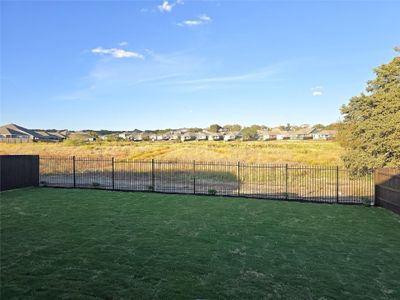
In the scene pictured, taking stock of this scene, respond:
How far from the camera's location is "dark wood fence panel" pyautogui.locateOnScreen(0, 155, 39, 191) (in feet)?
47.5

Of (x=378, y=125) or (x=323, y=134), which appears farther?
(x=323, y=134)

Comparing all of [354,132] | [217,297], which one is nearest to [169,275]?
[217,297]

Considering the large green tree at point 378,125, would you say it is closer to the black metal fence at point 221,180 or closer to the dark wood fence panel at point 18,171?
the black metal fence at point 221,180

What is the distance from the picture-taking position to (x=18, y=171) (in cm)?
1521

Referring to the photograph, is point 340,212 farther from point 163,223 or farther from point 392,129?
point 163,223

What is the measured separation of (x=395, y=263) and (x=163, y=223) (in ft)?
18.5

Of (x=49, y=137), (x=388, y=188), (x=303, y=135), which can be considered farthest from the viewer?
(x=303, y=135)

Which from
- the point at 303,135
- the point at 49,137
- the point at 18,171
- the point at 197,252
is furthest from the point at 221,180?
the point at 303,135

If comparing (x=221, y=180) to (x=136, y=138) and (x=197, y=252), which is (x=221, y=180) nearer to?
(x=197, y=252)

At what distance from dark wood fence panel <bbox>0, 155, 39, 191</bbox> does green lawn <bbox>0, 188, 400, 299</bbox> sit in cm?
449

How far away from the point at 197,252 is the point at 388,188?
8.38 meters

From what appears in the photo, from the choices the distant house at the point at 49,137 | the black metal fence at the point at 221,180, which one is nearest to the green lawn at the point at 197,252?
the black metal fence at the point at 221,180

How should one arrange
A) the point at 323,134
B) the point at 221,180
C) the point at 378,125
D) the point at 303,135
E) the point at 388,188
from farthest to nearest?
the point at 303,135, the point at 323,134, the point at 221,180, the point at 378,125, the point at 388,188

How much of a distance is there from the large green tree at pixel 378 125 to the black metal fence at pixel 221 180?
137 centimetres
